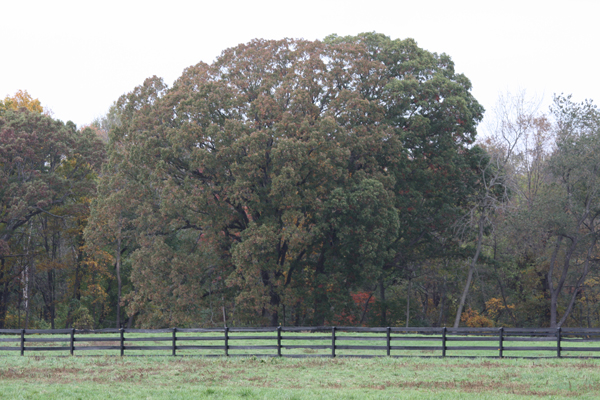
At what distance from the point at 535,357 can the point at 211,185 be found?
19.1m

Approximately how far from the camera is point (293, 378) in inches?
599

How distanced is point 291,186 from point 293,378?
14.9m

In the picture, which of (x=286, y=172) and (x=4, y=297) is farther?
(x=4, y=297)

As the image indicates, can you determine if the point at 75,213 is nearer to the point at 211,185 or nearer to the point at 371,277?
the point at 211,185

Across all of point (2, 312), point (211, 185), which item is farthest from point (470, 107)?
point (2, 312)

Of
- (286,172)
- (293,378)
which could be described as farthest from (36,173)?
(293,378)

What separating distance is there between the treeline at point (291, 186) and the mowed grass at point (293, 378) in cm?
1188

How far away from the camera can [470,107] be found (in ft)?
119

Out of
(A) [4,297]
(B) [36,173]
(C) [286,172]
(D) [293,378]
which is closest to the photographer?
(D) [293,378]

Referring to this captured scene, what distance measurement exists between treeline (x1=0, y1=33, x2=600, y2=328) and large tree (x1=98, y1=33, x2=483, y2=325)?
0.37 feet

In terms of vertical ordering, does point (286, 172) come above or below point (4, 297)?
above

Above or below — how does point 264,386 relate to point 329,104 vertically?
below

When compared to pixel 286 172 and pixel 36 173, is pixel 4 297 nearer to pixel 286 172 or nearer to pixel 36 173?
pixel 36 173

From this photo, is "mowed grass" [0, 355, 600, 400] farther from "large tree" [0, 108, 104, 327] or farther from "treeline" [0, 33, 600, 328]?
"large tree" [0, 108, 104, 327]
